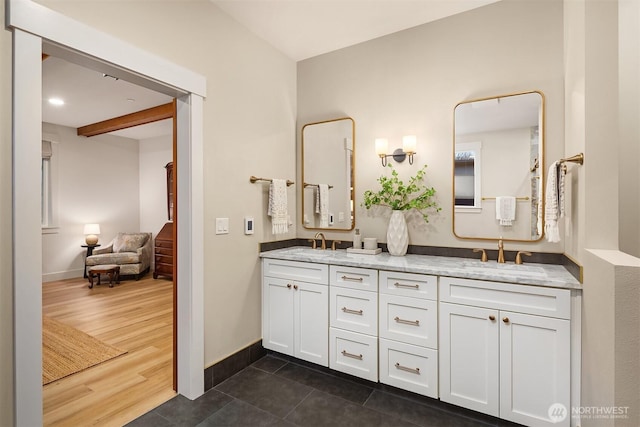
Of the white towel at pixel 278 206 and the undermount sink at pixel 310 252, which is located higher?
the white towel at pixel 278 206

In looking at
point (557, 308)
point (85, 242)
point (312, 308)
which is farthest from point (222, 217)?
point (85, 242)

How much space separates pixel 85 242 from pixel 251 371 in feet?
16.5

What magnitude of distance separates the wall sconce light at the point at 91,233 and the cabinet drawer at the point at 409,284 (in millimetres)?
5645

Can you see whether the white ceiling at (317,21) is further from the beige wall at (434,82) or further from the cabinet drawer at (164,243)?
the cabinet drawer at (164,243)

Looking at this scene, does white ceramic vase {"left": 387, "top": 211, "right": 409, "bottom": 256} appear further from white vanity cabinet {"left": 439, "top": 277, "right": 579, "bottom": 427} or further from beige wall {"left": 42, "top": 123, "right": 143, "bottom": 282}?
beige wall {"left": 42, "top": 123, "right": 143, "bottom": 282}

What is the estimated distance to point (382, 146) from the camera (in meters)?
2.67

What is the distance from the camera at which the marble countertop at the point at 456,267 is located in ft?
5.62

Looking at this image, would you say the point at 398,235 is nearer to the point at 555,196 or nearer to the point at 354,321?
the point at 354,321

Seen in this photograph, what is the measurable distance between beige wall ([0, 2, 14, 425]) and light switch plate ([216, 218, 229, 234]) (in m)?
1.12

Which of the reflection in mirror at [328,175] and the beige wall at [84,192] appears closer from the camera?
the reflection in mirror at [328,175]

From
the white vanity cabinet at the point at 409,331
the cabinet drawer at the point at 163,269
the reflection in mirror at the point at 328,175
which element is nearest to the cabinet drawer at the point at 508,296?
the white vanity cabinet at the point at 409,331

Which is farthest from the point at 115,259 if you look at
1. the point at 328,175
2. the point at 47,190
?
the point at 328,175

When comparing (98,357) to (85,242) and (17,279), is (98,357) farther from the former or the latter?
(85,242)

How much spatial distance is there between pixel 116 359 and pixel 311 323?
1.69 meters
